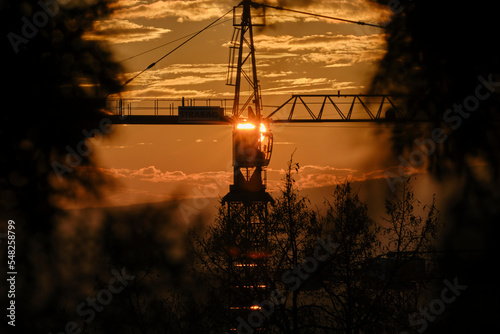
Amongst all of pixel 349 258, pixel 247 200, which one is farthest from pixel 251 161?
pixel 349 258

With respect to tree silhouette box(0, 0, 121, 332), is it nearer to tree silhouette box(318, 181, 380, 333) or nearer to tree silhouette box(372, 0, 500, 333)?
tree silhouette box(318, 181, 380, 333)

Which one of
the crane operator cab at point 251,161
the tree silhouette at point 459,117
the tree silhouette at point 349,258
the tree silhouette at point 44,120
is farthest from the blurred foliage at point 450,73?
the tree silhouette at point 44,120

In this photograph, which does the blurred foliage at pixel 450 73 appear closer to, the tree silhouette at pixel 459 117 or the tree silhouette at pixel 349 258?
the tree silhouette at pixel 459 117

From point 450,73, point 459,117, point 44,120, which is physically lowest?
point 44,120

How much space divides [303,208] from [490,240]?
20.9 meters

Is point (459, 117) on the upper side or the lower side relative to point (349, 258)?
upper

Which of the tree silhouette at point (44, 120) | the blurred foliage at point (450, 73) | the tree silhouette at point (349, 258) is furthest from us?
the blurred foliage at point (450, 73)

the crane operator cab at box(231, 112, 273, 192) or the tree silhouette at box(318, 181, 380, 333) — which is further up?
the crane operator cab at box(231, 112, 273, 192)

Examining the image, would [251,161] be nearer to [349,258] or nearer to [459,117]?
[459,117]

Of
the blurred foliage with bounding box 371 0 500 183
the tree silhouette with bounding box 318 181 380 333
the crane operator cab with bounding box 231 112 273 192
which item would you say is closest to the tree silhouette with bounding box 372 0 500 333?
the blurred foliage with bounding box 371 0 500 183

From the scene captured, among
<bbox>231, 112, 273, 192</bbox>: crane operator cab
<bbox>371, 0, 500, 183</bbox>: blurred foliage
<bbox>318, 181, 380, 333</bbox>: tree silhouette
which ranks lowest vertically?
<bbox>318, 181, 380, 333</bbox>: tree silhouette

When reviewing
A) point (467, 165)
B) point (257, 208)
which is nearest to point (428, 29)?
point (467, 165)

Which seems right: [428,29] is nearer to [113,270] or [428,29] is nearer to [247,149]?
[247,149]

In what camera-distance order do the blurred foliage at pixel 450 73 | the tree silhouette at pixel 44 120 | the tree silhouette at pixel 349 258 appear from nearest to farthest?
1. the tree silhouette at pixel 349 258
2. the tree silhouette at pixel 44 120
3. the blurred foliage at pixel 450 73
